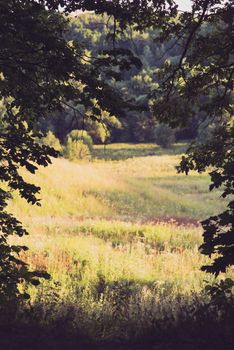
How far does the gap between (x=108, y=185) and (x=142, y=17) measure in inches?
1000

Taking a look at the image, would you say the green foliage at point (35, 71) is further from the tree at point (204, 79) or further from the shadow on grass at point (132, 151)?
the shadow on grass at point (132, 151)

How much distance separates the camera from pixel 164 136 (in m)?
81.7

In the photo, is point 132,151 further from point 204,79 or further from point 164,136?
point 204,79

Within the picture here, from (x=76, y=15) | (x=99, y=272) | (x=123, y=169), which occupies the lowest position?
(x=123, y=169)

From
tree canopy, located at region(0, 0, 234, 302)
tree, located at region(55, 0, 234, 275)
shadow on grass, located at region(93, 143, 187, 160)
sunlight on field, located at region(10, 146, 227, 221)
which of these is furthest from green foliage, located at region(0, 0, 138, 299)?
shadow on grass, located at region(93, 143, 187, 160)

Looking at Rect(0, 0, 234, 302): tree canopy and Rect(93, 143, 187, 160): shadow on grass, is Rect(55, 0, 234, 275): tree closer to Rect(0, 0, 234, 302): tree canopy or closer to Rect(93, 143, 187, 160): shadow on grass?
Rect(0, 0, 234, 302): tree canopy

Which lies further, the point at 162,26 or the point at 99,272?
the point at 99,272

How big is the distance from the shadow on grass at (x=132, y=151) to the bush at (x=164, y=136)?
105 centimetres

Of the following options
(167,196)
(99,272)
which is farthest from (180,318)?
(167,196)

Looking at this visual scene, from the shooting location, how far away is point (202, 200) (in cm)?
3594

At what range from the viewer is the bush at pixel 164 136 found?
261 feet

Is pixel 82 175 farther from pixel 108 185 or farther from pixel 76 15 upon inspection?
pixel 76 15

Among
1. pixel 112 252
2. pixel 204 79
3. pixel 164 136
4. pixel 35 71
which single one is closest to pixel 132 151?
pixel 164 136

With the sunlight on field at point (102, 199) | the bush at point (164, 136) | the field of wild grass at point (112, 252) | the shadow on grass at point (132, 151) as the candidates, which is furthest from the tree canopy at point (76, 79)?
the bush at point (164, 136)
